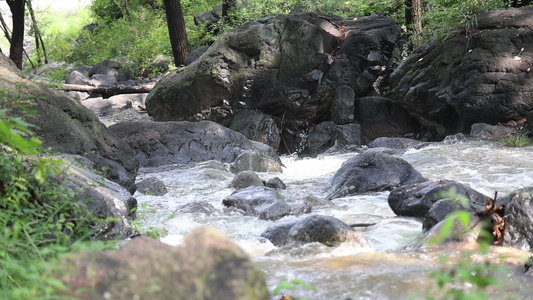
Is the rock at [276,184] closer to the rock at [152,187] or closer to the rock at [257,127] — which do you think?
the rock at [152,187]

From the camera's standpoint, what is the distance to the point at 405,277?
351 centimetres

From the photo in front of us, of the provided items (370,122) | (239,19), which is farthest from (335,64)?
(239,19)

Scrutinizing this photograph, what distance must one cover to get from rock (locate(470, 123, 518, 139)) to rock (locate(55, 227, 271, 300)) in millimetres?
8972

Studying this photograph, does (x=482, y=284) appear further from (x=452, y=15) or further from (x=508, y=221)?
(x=452, y=15)

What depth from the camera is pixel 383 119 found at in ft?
38.9

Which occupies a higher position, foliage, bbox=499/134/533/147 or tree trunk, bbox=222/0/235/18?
tree trunk, bbox=222/0/235/18

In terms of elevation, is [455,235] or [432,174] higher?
[455,235]

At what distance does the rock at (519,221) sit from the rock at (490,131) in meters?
5.65

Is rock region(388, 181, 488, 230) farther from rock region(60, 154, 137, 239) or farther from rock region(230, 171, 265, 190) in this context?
rock region(60, 154, 137, 239)

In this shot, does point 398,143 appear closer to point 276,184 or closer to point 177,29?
point 276,184

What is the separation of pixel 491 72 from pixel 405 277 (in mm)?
7671

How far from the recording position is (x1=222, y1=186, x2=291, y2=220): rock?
19.2 feet

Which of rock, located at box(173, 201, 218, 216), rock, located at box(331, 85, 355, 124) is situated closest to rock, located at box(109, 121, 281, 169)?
rock, located at box(331, 85, 355, 124)

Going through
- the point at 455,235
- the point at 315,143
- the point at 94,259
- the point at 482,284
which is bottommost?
the point at 315,143
